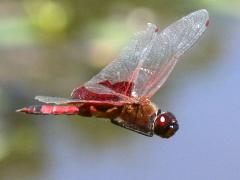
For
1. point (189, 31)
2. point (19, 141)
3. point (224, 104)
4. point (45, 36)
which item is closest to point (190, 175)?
point (224, 104)

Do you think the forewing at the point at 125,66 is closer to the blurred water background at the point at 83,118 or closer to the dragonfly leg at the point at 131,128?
the dragonfly leg at the point at 131,128

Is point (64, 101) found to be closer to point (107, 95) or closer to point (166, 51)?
point (107, 95)

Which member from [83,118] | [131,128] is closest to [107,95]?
[131,128]

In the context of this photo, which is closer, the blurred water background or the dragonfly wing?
the dragonfly wing

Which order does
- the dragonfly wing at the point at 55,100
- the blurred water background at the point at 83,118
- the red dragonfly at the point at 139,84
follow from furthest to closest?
the blurred water background at the point at 83,118, the red dragonfly at the point at 139,84, the dragonfly wing at the point at 55,100

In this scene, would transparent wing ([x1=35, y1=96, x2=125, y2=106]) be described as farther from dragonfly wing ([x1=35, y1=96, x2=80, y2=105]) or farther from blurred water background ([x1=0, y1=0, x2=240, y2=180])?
blurred water background ([x1=0, y1=0, x2=240, y2=180])

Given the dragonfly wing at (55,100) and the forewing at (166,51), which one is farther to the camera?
the forewing at (166,51)

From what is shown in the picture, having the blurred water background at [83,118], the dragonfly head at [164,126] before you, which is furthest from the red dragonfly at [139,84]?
the blurred water background at [83,118]

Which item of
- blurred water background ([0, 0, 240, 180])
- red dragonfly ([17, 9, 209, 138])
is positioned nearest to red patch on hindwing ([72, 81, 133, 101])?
red dragonfly ([17, 9, 209, 138])
